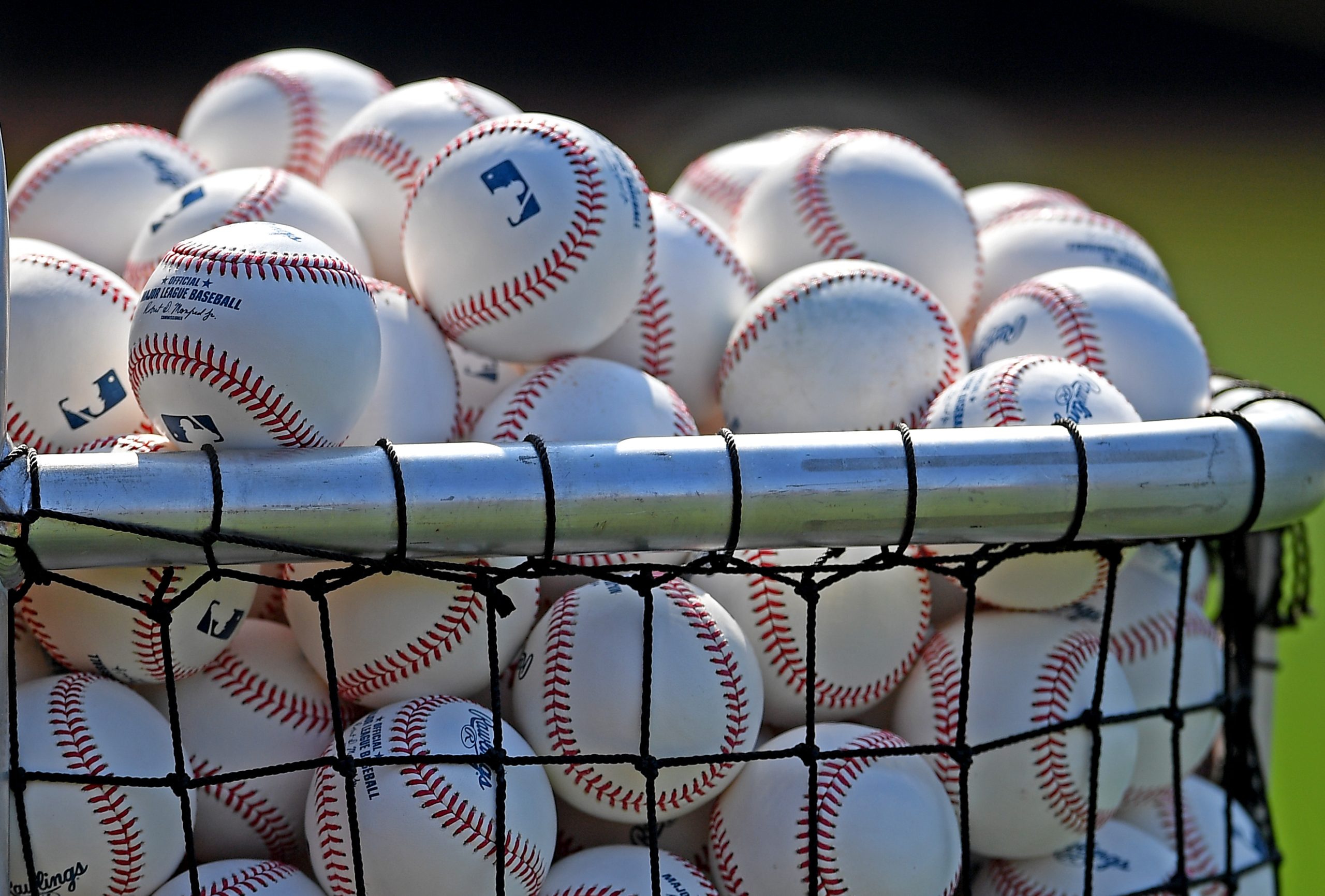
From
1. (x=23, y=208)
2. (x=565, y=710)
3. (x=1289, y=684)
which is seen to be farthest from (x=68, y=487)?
(x=1289, y=684)

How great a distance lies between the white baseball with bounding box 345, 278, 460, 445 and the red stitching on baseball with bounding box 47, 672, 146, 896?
352 mm

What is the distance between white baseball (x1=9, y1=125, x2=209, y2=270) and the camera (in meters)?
1.66

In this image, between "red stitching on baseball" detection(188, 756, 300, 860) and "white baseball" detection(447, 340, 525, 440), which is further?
"white baseball" detection(447, 340, 525, 440)

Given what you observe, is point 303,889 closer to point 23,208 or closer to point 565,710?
point 565,710

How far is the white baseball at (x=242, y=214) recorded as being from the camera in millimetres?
1520

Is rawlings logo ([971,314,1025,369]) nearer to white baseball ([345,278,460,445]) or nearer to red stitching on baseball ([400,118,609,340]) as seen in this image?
red stitching on baseball ([400,118,609,340])

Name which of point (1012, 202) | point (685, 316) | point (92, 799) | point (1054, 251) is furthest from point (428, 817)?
point (1012, 202)

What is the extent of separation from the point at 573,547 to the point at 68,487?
1.27 ft

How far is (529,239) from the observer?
4.79ft

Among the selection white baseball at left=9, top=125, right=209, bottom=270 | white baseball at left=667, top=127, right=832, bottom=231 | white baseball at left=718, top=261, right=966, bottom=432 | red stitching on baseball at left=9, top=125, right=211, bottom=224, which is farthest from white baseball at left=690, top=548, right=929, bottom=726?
red stitching on baseball at left=9, top=125, right=211, bottom=224

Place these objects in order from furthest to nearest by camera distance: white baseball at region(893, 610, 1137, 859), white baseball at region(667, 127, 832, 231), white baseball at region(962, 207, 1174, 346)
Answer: white baseball at region(667, 127, 832, 231) < white baseball at region(962, 207, 1174, 346) < white baseball at region(893, 610, 1137, 859)

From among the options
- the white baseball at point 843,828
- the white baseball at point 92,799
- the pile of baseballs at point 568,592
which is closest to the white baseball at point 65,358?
the pile of baseballs at point 568,592

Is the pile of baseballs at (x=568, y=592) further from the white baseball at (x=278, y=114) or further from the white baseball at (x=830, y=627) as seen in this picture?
the white baseball at (x=278, y=114)

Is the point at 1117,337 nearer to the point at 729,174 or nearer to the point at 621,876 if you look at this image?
the point at 729,174
